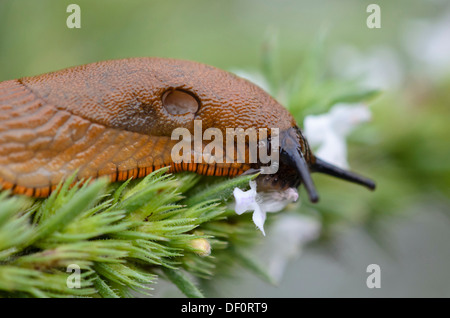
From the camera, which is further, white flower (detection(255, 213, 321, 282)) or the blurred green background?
the blurred green background

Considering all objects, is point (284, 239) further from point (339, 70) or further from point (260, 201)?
point (339, 70)

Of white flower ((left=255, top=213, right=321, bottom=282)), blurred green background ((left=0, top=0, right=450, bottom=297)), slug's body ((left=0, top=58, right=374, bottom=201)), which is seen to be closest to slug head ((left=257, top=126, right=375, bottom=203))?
slug's body ((left=0, top=58, right=374, bottom=201))

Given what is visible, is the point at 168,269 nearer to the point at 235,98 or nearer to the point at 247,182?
the point at 247,182

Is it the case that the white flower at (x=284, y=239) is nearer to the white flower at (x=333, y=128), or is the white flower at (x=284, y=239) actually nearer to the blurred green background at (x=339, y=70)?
the blurred green background at (x=339, y=70)

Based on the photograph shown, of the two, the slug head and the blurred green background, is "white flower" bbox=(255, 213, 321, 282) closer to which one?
the blurred green background

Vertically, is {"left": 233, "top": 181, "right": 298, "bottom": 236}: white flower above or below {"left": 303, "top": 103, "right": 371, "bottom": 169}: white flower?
below

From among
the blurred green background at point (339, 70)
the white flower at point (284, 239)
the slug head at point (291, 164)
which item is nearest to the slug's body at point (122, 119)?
the slug head at point (291, 164)
